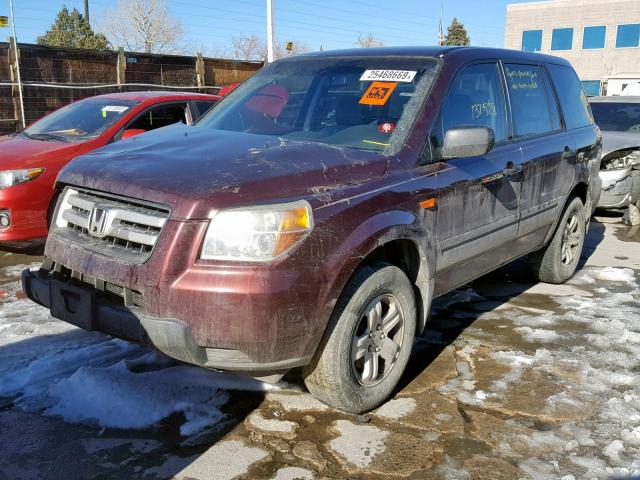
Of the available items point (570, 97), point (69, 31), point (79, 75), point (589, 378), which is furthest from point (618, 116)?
point (69, 31)

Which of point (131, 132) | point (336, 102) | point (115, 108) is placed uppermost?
point (336, 102)

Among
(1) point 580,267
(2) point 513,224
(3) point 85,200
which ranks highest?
(3) point 85,200

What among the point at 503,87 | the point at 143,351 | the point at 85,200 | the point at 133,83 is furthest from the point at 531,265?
the point at 133,83

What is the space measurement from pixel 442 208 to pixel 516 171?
1.03 metres

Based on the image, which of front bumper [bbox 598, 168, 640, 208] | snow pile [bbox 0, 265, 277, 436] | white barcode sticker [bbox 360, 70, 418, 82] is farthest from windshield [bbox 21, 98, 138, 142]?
front bumper [bbox 598, 168, 640, 208]

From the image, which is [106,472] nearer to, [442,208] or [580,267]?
[442,208]

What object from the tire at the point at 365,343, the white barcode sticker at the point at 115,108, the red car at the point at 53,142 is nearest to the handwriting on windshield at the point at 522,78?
the tire at the point at 365,343

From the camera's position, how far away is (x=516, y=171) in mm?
4328

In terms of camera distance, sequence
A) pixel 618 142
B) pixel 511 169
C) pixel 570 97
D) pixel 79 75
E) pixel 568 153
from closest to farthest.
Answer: pixel 511 169
pixel 568 153
pixel 570 97
pixel 618 142
pixel 79 75

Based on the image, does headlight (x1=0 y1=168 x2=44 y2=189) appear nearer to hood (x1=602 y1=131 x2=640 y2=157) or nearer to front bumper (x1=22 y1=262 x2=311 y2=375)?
front bumper (x1=22 y1=262 x2=311 y2=375)

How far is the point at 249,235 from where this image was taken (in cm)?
268

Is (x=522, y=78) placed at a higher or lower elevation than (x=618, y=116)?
higher

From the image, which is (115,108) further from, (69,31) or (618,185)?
(69,31)

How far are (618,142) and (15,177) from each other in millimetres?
7622
